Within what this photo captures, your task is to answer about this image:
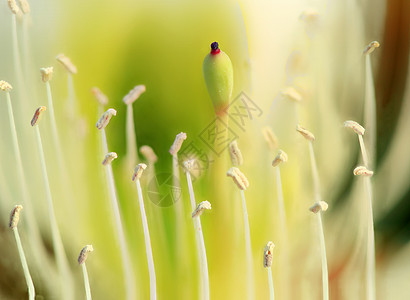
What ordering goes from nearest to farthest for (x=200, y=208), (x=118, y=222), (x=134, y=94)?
(x=200, y=208), (x=118, y=222), (x=134, y=94)

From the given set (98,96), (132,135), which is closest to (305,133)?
(132,135)

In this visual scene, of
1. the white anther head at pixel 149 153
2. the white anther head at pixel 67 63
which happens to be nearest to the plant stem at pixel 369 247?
the white anther head at pixel 149 153

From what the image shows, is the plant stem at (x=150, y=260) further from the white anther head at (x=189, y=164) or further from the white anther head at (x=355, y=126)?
the white anther head at (x=355, y=126)

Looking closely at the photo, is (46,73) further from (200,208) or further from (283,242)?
(283,242)

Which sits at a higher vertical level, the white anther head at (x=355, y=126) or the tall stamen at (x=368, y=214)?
the white anther head at (x=355, y=126)

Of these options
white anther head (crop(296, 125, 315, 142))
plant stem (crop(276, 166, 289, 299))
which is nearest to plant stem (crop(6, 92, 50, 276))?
plant stem (crop(276, 166, 289, 299))

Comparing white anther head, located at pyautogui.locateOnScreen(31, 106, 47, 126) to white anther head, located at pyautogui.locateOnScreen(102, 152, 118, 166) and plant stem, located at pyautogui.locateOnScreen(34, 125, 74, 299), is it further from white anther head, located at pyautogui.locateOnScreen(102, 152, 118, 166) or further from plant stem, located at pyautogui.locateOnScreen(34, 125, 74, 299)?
white anther head, located at pyautogui.locateOnScreen(102, 152, 118, 166)

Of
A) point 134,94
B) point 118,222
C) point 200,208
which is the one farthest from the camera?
point 134,94
